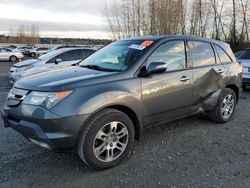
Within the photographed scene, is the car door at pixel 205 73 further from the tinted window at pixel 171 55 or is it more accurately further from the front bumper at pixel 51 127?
the front bumper at pixel 51 127

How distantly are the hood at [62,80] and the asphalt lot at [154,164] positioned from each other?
105 centimetres

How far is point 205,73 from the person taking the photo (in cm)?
525

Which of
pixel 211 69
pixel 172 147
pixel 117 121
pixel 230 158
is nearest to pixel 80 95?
pixel 117 121

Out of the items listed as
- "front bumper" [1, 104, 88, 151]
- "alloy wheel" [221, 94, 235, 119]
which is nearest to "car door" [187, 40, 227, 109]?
"alloy wheel" [221, 94, 235, 119]

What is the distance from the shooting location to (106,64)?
182 inches

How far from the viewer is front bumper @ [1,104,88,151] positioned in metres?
3.51

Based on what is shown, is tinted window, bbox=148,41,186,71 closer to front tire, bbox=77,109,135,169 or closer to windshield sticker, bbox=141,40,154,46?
windshield sticker, bbox=141,40,154,46

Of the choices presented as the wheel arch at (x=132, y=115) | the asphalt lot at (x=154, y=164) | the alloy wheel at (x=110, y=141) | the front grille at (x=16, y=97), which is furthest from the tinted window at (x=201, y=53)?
the front grille at (x=16, y=97)

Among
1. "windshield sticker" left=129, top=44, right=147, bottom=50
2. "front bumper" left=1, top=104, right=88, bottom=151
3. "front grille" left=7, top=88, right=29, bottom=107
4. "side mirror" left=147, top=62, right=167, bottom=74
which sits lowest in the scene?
"front bumper" left=1, top=104, right=88, bottom=151

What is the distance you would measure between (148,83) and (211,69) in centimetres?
165

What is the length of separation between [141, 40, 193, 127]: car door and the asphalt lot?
48 cm

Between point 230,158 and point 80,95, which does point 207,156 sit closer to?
point 230,158

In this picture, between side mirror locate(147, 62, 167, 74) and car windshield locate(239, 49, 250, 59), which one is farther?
car windshield locate(239, 49, 250, 59)

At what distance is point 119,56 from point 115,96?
3.21ft
